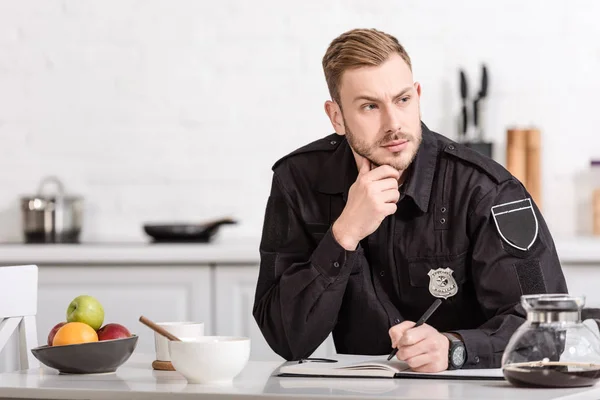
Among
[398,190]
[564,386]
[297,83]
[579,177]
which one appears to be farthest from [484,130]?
[564,386]

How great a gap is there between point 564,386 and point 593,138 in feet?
7.76

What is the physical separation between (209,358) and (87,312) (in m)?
0.37

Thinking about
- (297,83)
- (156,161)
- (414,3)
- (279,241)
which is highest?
(414,3)

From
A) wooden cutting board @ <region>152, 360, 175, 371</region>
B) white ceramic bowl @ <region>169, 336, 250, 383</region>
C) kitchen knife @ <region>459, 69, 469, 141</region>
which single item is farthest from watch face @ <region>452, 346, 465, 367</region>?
kitchen knife @ <region>459, 69, 469, 141</region>

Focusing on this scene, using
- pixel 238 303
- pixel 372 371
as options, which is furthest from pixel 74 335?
pixel 238 303

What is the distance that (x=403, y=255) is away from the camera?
2295 millimetres

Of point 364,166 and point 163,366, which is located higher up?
point 364,166

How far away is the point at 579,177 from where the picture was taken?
3848 millimetres

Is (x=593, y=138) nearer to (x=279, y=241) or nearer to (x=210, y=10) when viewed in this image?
(x=210, y=10)

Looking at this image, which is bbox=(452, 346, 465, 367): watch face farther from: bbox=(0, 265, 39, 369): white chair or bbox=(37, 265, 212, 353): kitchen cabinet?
bbox=(37, 265, 212, 353): kitchen cabinet

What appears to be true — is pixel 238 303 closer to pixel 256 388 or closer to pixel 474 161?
pixel 474 161

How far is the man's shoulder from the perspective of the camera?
229 centimetres

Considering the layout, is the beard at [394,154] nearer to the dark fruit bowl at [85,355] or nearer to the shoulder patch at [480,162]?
the shoulder patch at [480,162]

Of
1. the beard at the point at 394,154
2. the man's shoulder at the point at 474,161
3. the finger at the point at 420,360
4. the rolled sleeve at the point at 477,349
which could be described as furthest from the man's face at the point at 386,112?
the finger at the point at 420,360
